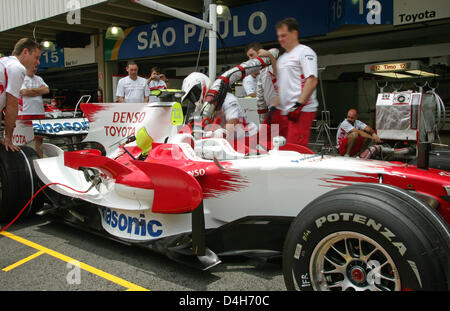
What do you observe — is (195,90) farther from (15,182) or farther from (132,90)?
(132,90)

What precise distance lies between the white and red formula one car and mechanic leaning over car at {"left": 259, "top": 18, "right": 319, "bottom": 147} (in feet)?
1.15

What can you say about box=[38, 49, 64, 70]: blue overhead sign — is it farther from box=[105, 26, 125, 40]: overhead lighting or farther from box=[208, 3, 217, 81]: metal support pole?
box=[208, 3, 217, 81]: metal support pole

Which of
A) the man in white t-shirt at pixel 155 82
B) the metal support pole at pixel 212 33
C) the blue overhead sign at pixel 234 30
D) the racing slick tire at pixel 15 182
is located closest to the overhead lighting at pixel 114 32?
the blue overhead sign at pixel 234 30

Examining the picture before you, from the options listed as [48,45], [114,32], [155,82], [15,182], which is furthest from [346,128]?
[48,45]

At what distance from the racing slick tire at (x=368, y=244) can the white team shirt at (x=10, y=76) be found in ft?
10.9

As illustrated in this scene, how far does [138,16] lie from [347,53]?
5682 millimetres

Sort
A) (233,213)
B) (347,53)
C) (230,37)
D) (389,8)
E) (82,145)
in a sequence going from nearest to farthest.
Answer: (233,213)
(82,145)
(389,8)
(230,37)
(347,53)

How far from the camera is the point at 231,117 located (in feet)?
11.8

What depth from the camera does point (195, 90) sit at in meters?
3.44

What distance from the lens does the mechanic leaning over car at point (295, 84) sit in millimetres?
3244

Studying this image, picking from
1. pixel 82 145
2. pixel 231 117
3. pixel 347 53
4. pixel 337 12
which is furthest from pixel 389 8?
pixel 82 145

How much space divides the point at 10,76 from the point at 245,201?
2845 mm

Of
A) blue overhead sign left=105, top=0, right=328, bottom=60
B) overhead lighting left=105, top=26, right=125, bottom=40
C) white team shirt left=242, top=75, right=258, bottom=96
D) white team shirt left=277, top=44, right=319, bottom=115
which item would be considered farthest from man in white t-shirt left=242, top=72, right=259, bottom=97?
overhead lighting left=105, top=26, right=125, bottom=40
